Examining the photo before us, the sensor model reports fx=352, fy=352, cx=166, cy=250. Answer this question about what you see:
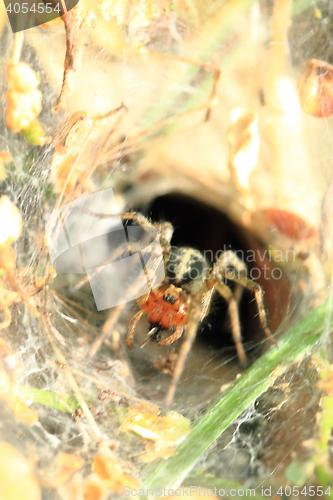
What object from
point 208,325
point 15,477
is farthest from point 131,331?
point 15,477

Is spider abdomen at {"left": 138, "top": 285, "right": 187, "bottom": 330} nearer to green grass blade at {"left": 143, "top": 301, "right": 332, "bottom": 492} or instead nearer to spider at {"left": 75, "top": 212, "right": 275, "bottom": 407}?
spider at {"left": 75, "top": 212, "right": 275, "bottom": 407}

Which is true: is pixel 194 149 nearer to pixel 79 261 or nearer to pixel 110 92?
pixel 110 92

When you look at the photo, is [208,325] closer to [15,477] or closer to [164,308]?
[164,308]

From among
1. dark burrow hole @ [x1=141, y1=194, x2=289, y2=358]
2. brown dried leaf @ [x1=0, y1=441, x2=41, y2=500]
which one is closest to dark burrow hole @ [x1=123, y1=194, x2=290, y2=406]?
dark burrow hole @ [x1=141, y1=194, x2=289, y2=358]

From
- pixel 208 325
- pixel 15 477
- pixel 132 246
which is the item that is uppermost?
pixel 132 246

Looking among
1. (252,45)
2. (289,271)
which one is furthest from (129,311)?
(252,45)

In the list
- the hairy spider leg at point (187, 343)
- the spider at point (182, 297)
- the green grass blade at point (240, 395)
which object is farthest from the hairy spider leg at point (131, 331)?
the green grass blade at point (240, 395)

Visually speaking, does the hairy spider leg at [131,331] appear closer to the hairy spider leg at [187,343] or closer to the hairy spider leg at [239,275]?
the hairy spider leg at [187,343]
